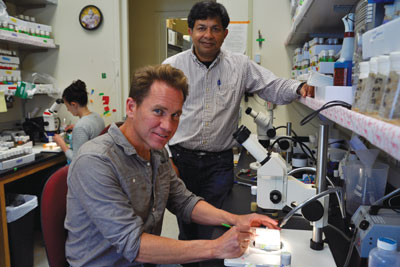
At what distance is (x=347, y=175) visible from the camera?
1451mm

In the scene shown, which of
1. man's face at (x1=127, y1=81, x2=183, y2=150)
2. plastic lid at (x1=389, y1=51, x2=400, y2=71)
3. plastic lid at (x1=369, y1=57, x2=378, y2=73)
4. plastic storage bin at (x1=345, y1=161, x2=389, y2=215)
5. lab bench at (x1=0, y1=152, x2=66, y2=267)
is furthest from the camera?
lab bench at (x1=0, y1=152, x2=66, y2=267)

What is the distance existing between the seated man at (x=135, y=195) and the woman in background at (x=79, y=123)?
63.3 inches

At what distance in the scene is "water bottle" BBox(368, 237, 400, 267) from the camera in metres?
0.77

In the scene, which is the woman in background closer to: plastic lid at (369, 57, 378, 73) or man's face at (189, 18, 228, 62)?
man's face at (189, 18, 228, 62)

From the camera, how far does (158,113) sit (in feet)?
3.60

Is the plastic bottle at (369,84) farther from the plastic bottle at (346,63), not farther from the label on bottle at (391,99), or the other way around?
the plastic bottle at (346,63)

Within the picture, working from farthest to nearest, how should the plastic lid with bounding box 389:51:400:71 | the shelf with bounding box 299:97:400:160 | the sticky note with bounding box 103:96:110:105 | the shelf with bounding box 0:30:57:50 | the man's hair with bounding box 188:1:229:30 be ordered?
the sticky note with bounding box 103:96:110:105
the shelf with bounding box 0:30:57:50
the man's hair with bounding box 188:1:229:30
the plastic lid with bounding box 389:51:400:71
the shelf with bounding box 299:97:400:160

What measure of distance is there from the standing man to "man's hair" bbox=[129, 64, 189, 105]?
83 centimetres

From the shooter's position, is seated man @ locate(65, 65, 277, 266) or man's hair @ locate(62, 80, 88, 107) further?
man's hair @ locate(62, 80, 88, 107)

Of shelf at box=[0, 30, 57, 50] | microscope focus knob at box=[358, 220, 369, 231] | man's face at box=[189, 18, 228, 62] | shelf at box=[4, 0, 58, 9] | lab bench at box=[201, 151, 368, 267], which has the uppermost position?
shelf at box=[4, 0, 58, 9]

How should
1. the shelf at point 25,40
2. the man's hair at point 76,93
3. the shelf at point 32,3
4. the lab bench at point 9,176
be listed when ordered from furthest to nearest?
the shelf at point 32,3
the man's hair at point 76,93
the shelf at point 25,40
the lab bench at point 9,176

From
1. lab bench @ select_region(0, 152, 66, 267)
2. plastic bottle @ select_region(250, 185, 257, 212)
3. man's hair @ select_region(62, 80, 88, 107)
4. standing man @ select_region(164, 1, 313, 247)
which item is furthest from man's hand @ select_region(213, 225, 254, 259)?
man's hair @ select_region(62, 80, 88, 107)

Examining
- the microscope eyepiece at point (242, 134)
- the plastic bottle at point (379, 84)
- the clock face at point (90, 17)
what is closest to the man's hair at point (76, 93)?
the clock face at point (90, 17)

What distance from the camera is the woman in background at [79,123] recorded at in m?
2.67
